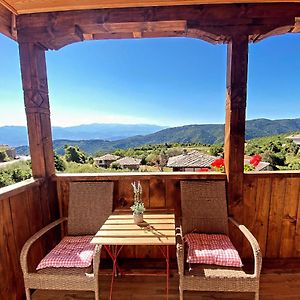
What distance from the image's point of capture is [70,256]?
5.56 feet

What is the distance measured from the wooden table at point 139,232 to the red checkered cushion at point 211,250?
0.25 meters

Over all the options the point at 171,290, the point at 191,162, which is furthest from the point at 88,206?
the point at 191,162

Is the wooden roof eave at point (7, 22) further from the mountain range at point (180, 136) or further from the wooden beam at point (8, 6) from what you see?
the mountain range at point (180, 136)

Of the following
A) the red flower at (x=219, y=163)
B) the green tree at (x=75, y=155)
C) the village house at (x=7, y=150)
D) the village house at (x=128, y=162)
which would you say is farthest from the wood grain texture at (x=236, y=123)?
the village house at (x=7, y=150)

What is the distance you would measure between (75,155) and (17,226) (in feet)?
8.49

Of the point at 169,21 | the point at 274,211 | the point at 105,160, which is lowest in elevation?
the point at 274,211

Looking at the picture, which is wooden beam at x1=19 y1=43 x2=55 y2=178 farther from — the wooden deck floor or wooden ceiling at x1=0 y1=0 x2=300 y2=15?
the wooden deck floor

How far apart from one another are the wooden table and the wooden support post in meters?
0.71

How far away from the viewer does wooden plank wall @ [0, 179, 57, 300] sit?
5.43 ft

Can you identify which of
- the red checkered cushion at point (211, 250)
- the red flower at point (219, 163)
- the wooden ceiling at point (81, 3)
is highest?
the wooden ceiling at point (81, 3)

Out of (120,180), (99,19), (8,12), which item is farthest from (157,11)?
(120,180)

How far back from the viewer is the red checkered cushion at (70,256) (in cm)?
162

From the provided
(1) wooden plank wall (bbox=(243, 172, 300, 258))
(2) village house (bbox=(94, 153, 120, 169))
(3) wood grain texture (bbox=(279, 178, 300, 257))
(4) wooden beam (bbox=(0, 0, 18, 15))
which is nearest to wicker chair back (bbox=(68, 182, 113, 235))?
(1) wooden plank wall (bbox=(243, 172, 300, 258))

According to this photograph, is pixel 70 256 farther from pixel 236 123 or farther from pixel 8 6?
pixel 8 6
